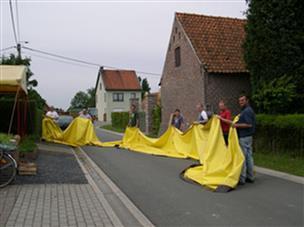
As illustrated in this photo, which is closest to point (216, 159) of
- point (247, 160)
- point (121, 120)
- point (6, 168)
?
point (247, 160)

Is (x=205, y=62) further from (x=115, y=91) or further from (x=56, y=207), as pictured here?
(x=115, y=91)

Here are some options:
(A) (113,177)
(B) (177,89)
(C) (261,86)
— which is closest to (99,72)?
(B) (177,89)

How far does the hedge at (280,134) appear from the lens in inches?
555

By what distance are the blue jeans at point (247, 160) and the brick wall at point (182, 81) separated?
571 inches

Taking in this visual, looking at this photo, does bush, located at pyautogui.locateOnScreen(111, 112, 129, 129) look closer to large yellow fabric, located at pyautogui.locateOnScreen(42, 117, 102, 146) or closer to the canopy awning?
Answer: large yellow fabric, located at pyautogui.locateOnScreen(42, 117, 102, 146)

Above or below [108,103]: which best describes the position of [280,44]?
above

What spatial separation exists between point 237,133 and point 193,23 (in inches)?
694

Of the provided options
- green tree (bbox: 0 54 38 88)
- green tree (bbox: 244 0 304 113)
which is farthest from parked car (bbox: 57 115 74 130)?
green tree (bbox: 244 0 304 113)

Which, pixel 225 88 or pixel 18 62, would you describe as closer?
pixel 225 88

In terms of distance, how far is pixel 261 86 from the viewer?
58.1ft

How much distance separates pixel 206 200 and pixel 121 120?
1442 inches

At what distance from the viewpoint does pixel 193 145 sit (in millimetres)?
15625

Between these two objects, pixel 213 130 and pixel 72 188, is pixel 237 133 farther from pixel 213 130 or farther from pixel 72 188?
pixel 72 188

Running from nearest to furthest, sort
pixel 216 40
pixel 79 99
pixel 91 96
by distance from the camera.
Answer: pixel 216 40 < pixel 91 96 < pixel 79 99
